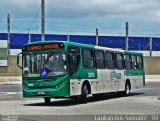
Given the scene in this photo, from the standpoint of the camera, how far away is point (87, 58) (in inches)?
977

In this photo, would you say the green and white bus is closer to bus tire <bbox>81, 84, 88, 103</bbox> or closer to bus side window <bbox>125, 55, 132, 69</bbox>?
bus tire <bbox>81, 84, 88, 103</bbox>

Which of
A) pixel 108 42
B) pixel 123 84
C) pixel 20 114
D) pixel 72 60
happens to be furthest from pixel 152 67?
pixel 20 114

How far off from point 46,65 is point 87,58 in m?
3.02

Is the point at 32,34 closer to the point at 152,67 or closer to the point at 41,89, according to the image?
the point at 152,67

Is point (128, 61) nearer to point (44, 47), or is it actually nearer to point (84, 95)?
point (84, 95)

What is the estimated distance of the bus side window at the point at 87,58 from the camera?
24375 mm

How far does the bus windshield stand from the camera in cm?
2238

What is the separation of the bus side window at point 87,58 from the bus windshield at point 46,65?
2081 mm

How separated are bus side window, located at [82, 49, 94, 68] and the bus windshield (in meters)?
2.08

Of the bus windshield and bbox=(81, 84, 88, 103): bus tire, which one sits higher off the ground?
the bus windshield

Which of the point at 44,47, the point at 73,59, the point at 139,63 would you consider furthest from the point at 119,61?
the point at 44,47

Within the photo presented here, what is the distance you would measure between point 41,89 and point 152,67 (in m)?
49.3

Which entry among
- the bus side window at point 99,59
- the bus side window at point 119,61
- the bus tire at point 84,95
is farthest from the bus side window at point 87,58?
the bus side window at point 119,61

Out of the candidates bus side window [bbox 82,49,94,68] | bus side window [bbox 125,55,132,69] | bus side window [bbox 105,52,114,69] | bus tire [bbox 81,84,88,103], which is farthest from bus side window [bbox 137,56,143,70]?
bus tire [bbox 81,84,88,103]
